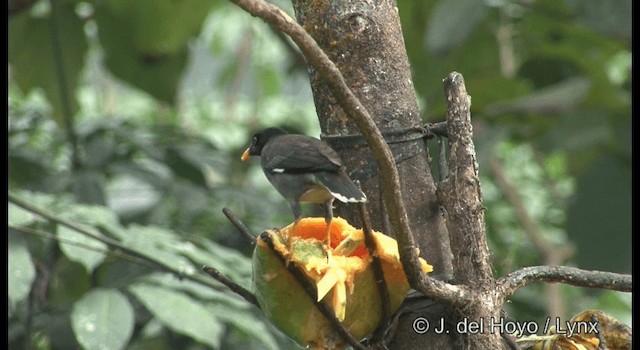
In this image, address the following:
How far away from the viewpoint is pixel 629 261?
3.06m

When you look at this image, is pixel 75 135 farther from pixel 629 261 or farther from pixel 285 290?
pixel 285 290

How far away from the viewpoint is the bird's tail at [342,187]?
4.17ft

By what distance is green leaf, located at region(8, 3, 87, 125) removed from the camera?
3.55 m

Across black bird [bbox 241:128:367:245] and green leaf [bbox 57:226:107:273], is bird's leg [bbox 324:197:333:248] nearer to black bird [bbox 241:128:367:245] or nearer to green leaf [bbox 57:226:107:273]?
black bird [bbox 241:128:367:245]

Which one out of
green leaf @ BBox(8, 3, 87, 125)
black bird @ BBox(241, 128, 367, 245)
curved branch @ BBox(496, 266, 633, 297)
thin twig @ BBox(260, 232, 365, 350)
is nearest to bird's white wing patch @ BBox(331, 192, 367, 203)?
black bird @ BBox(241, 128, 367, 245)

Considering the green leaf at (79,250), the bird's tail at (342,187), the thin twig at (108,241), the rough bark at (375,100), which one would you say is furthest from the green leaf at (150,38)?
the bird's tail at (342,187)

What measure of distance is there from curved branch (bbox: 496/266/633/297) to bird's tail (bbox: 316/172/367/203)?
0.22 metres

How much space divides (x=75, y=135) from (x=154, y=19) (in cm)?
52

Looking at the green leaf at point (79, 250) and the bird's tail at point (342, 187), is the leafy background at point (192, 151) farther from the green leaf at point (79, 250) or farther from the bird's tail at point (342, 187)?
the bird's tail at point (342, 187)

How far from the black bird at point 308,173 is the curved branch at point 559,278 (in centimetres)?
22

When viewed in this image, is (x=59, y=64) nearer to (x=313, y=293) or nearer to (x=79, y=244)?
(x=79, y=244)

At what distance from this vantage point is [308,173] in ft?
4.68
